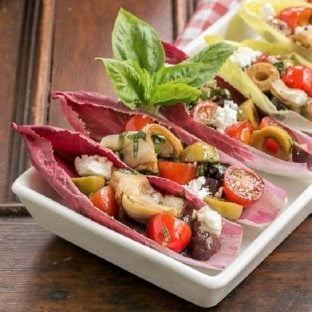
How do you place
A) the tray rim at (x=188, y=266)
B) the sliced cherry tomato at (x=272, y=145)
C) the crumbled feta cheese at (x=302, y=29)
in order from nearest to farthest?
the tray rim at (x=188, y=266), the sliced cherry tomato at (x=272, y=145), the crumbled feta cheese at (x=302, y=29)

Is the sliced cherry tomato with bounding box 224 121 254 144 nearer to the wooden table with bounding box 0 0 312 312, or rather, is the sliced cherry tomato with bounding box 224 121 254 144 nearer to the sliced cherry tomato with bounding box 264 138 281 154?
the sliced cherry tomato with bounding box 264 138 281 154

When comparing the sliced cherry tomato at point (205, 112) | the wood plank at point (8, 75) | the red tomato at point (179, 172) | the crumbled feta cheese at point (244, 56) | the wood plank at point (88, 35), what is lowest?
the wood plank at point (8, 75)

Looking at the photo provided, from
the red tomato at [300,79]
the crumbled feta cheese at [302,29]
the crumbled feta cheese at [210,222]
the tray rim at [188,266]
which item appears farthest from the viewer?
the crumbled feta cheese at [302,29]

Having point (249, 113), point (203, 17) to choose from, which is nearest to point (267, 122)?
point (249, 113)

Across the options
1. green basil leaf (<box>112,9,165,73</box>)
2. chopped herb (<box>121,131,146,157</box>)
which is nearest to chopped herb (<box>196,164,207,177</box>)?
chopped herb (<box>121,131,146,157</box>)

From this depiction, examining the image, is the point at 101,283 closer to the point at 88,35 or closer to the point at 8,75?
the point at 8,75

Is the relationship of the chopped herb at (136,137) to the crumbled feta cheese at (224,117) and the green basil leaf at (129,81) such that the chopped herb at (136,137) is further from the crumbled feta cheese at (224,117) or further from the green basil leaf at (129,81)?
the crumbled feta cheese at (224,117)

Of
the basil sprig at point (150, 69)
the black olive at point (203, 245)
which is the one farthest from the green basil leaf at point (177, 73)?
the black olive at point (203, 245)

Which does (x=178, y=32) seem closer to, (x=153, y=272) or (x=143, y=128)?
(x=143, y=128)
